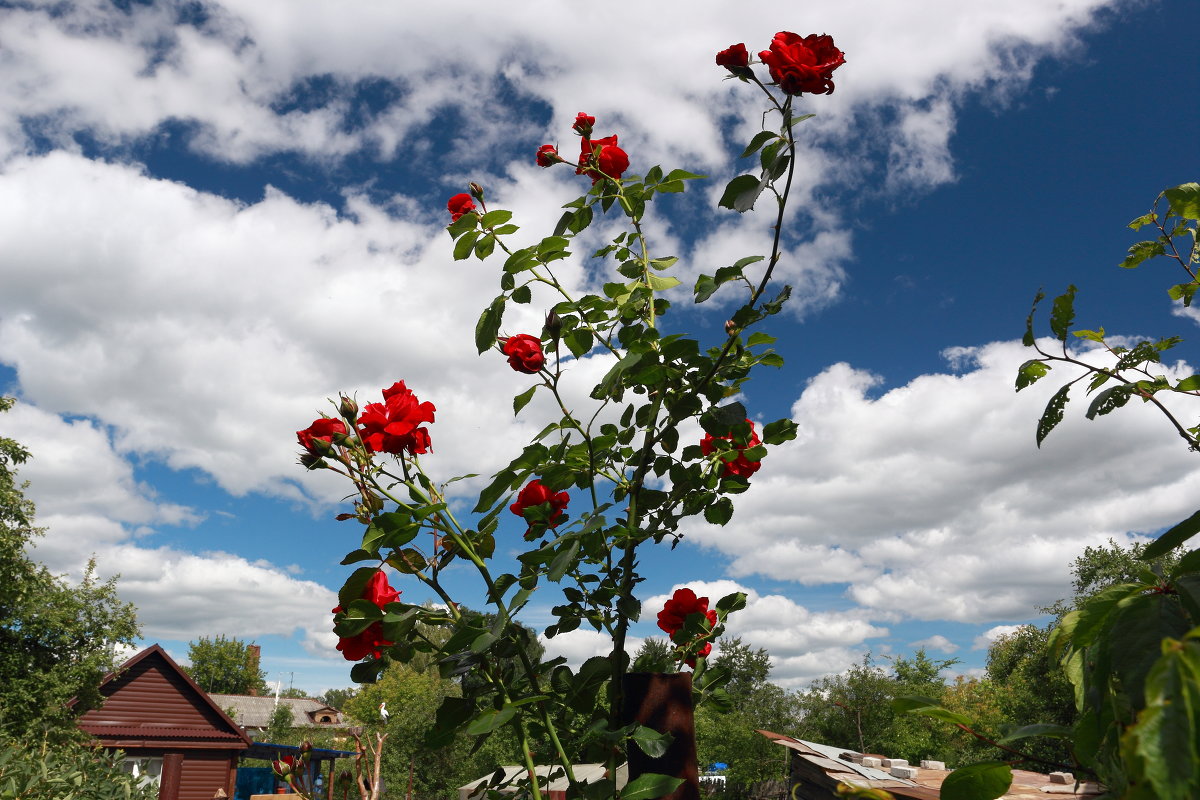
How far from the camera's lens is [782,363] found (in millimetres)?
1425

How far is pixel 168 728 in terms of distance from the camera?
20.5m

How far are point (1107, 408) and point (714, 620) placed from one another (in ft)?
2.67

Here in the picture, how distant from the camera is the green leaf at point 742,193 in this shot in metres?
1.16

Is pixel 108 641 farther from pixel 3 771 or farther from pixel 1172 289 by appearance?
pixel 1172 289

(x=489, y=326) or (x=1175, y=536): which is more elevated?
(x=489, y=326)

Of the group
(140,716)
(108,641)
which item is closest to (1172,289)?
(108,641)

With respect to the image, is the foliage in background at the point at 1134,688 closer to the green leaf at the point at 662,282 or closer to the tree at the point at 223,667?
the green leaf at the point at 662,282

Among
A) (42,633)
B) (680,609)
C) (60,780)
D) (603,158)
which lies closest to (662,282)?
(603,158)

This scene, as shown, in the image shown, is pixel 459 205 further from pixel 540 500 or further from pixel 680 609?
pixel 680 609

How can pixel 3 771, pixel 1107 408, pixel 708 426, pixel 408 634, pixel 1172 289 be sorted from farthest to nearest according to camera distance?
1. pixel 3 771
2. pixel 1172 289
3. pixel 708 426
4. pixel 408 634
5. pixel 1107 408

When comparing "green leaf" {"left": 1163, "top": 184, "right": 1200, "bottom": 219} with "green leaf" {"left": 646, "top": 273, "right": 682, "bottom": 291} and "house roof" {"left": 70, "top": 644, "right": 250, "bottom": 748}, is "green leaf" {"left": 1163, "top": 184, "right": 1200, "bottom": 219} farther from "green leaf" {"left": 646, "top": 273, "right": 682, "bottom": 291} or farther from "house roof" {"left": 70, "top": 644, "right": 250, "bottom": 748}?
"house roof" {"left": 70, "top": 644, "right": 250, "bottom": 748}

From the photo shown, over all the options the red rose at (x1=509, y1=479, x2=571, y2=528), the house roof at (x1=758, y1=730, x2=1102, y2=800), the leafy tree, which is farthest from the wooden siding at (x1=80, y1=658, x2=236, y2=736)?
the red rose at (x1=509, y1=479, x2=571, y2=528)

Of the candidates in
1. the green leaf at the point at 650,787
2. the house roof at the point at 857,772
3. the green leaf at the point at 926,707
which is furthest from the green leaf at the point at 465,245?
the house roof at the point at 857,772

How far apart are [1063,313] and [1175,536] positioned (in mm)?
584
